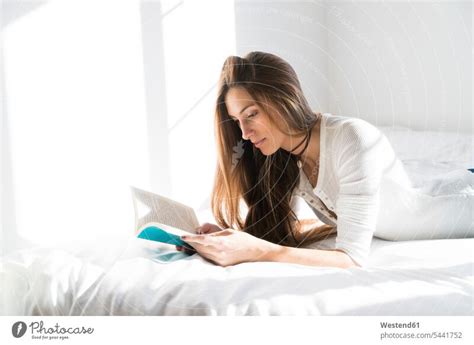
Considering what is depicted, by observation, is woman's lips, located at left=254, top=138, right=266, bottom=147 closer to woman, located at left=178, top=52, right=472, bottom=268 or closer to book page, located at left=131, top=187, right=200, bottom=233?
woman, located at left=178, top=52, right=472, bottom=268

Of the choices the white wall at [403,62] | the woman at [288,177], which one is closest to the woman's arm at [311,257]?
the woman at [288,177]

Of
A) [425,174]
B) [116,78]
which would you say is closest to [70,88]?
[116,78]

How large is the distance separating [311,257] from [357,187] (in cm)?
13

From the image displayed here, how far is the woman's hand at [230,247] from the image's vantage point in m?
0.80

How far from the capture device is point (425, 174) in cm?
104

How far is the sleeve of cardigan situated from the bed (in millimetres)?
49

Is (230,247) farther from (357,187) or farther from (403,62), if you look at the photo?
(403,62)

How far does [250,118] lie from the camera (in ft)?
2.82

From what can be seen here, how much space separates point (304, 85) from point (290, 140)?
9 cm

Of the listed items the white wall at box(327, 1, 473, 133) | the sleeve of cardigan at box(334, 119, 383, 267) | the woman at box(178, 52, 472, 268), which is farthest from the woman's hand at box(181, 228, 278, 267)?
the white wall at box(327, 1, 473, 133)

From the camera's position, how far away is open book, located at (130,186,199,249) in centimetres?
84

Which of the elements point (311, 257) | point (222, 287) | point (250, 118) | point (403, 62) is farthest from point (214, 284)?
point (403, 62)

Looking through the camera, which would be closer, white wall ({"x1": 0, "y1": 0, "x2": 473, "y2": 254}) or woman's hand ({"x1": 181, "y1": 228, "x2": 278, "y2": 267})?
woman's hand ({"x1": 181, "y1": 228, "x2": 278, "y2": 267})

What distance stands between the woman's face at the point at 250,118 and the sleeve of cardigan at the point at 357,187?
4.2 inches
